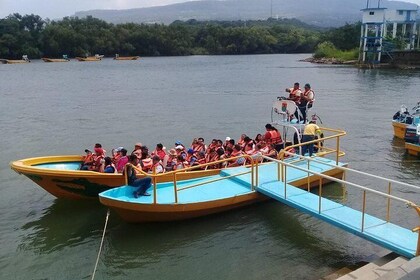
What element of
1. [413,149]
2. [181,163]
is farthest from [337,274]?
[413,149]

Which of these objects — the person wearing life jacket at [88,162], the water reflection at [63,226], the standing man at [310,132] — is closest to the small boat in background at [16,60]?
the person wearing life jacket at [88,162]

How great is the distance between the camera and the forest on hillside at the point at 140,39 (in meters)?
104

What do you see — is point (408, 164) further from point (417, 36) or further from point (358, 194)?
point (417, 36)

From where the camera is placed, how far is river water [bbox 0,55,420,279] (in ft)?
33.4

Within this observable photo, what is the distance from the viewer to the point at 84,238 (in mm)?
11570

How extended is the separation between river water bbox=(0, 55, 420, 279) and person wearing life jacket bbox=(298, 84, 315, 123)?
310 cm

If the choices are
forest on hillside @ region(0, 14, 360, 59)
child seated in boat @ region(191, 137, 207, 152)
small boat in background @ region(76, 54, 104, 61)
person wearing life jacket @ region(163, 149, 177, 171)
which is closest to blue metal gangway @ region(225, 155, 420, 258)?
person wearing life jacket @ region(163, 149, 177, 171)

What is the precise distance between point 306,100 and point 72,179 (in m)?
8.21

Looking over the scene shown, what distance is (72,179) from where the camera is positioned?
12492 millimetres

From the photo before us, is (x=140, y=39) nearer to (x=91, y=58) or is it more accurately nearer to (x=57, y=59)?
(x=91, y=58)

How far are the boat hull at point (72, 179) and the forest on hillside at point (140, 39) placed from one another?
303 feet

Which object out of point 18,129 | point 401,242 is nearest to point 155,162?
point 401,242

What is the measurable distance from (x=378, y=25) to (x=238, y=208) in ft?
229

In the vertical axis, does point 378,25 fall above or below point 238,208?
above
